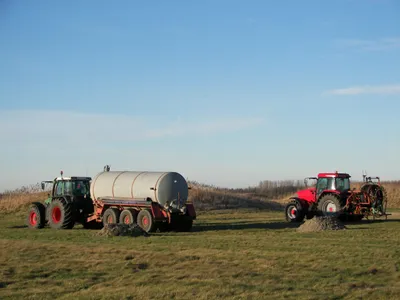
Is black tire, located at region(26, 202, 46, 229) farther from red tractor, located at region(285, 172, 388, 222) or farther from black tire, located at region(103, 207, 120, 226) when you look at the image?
red tractor, located at region(285, 172, 388, 222)

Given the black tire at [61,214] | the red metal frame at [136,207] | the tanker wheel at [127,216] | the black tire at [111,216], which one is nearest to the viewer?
the red metal frame at [136,207]

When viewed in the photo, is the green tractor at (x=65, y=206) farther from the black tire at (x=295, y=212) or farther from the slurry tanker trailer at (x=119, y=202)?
the black tire at (x=295, y=212)

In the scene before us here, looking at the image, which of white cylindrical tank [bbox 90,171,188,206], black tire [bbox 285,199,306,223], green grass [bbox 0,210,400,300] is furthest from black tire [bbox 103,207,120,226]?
black tire [bbox 285,199,306,223]

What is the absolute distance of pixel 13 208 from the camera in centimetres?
4209

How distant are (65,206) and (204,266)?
44.4 ft

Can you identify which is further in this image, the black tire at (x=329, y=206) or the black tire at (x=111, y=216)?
the black tire at (x=329, y=206)

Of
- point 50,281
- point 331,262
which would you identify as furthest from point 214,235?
point 50,281

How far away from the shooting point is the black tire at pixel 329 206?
1147 inches

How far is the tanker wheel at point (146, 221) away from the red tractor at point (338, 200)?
885 cm

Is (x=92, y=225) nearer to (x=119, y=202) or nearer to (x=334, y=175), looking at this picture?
(x=119, y=202)

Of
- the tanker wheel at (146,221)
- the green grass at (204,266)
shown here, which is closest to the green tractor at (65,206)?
the tanker wheel at (146,221)

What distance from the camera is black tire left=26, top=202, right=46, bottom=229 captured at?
28.6 metres

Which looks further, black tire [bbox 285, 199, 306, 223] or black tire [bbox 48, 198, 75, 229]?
black tire [bbox 285, 199, 306, 223]

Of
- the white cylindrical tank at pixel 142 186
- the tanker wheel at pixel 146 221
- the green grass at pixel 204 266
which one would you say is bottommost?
the green grass at pixel 204 266
